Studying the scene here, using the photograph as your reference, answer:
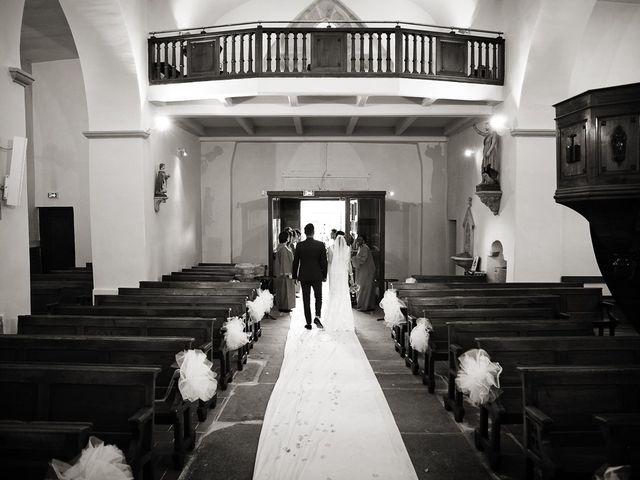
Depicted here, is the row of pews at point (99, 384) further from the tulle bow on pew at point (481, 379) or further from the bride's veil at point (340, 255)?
the bride's veil at point (340, 255)

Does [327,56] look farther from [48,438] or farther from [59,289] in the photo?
[48,438]

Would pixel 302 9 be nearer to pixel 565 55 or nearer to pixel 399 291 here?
pixel 565 55

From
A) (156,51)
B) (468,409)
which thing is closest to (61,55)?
(156,51)

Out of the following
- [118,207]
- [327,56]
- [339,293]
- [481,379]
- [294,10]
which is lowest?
[339,293]

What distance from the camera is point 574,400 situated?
136 inches

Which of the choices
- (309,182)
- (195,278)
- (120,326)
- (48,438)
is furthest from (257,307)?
(309,182)

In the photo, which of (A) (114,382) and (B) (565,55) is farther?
(B) (565,55)

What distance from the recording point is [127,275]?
8.98 meters

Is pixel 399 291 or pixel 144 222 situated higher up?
pixel 144 222

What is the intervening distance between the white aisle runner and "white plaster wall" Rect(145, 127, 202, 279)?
4183mm

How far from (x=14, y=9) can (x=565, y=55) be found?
8108mm

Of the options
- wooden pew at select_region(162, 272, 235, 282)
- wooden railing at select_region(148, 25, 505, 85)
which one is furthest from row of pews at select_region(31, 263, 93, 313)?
wooden railing at select_region(148, 25, 505, 85)

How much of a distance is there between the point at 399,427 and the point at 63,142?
11.0 m

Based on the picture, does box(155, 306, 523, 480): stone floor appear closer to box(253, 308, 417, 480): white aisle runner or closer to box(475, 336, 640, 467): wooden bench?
box(253, 308, 417, 480): white aisle runner
